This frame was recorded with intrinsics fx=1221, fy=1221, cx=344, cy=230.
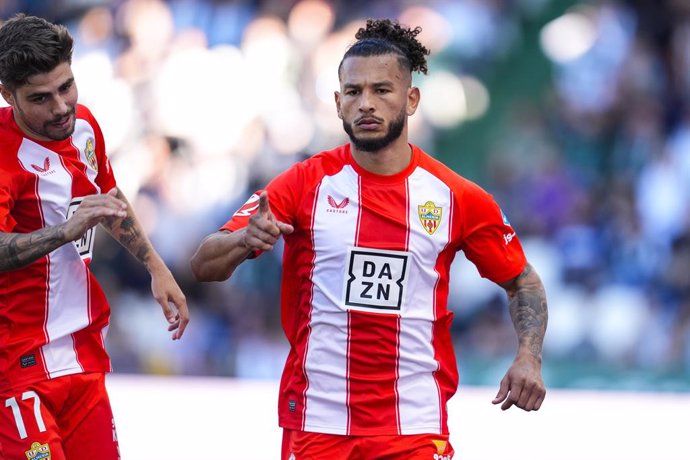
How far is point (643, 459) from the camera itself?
7.50 metres

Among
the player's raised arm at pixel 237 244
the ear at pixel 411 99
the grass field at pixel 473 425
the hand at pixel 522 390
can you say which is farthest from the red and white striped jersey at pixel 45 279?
the grass field at pixel 473 425

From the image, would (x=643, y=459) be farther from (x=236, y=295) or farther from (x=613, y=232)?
(x=236, y=295)

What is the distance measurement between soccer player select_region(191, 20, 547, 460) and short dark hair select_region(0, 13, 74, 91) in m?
0.93

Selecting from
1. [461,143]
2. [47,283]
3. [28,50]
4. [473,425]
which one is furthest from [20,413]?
[461,143]

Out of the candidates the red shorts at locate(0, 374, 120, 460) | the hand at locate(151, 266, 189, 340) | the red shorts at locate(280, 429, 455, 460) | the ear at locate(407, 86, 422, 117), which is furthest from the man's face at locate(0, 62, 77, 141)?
the red shorts at locate(280, 429, 455, 460)

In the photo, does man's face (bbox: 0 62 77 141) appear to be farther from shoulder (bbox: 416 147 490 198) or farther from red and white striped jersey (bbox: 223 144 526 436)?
shoulder (bbox: 416 147 490 198)

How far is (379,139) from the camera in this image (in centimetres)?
492

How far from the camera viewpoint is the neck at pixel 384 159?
4.98 metres

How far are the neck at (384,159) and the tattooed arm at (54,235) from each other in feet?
3.35

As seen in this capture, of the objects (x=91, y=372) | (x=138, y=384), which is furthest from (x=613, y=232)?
(x=91, y=372)

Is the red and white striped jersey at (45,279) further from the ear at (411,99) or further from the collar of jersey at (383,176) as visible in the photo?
the ear at (411,99)

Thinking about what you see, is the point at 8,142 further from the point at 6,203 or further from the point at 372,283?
the point at 372,283

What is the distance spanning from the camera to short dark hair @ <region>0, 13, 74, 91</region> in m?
4.73

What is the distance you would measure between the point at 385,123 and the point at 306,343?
94cm
